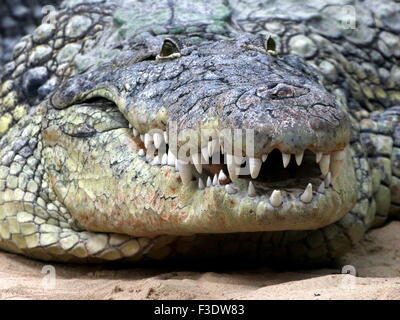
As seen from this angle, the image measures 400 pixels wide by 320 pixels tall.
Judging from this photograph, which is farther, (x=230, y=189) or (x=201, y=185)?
(x=201, y=185)

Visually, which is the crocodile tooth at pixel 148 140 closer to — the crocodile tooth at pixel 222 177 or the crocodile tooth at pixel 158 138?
the crocodile tooth at pixel 158 138

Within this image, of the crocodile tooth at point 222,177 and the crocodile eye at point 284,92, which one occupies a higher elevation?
the crocodile eye at point 284,92

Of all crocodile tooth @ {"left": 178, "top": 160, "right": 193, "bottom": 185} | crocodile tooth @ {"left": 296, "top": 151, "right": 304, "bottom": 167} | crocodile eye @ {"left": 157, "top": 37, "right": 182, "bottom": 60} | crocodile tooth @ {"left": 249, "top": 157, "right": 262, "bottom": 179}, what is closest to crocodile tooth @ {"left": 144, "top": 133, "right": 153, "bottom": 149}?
crocodile tooth @ {"left": 178, "top": 160, "right": 193, "bottom": 185}

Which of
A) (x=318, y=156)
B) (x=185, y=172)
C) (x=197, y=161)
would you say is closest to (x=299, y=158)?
(x=318, y=156)

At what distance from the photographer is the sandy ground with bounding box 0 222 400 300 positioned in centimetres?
382

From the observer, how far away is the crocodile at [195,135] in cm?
387

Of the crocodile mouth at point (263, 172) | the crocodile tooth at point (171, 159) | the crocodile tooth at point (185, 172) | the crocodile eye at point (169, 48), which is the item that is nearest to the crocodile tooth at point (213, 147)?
the crocodile mouth at point (263, 172)

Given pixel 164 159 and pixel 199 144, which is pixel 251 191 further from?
pixel 164 159

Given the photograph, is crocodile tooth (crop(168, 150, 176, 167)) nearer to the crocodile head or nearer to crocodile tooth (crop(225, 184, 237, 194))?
the crocodile head

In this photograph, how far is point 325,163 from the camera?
12.9ft

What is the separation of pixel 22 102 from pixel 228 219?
2177mm

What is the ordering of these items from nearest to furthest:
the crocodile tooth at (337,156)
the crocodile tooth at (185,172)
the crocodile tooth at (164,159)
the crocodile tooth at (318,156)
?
the crocodile tooth at (318,156) → the crocodile tooth at (337,156) → the crocodile tooth at (185,172) → the crocodile tooth at (164,159)

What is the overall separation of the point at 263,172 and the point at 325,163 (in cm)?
27
